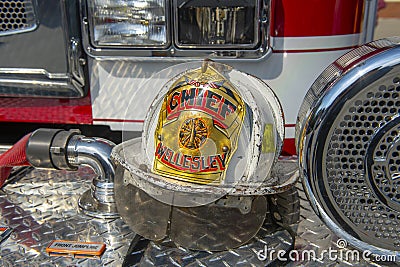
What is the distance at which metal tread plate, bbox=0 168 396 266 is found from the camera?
1.06 meters

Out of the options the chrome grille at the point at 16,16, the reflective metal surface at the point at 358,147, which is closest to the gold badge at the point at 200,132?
the reflective metal surface at the point at 358,147

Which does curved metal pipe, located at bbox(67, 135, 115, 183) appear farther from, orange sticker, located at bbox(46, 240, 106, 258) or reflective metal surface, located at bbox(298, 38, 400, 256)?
reflective metal surface, located at bbox(298, 38, 400, 256)

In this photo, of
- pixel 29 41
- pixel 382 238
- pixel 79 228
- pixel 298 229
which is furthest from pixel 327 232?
pixel 29 41

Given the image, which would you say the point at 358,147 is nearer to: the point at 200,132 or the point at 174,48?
the point at 200,132

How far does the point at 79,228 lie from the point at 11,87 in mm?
535

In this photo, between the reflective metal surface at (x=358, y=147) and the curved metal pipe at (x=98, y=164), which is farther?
the curved metal pipe at (x=98, y=164)

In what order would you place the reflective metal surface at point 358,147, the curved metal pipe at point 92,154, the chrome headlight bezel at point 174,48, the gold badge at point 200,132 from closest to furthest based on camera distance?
the reflective metal surface at point 358,147
the gold badge at point 200,132
the curved metal pipe at point 92,154
the chrome headlight bezel at point 174,48

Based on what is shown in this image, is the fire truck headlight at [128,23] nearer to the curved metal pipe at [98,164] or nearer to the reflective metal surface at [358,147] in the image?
the curved metal pipe at [98,164]

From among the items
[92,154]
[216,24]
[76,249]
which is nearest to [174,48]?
[216,24]

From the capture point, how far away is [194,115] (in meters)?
0.99

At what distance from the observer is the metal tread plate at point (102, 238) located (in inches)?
41.8

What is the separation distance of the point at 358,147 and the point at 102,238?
24.7 inches

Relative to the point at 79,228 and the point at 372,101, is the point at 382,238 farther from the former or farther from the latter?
the point at 79,228

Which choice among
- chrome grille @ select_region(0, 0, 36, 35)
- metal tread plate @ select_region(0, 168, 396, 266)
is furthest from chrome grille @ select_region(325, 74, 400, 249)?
chrome grille @ select_region(0, 0, 36, 35)
